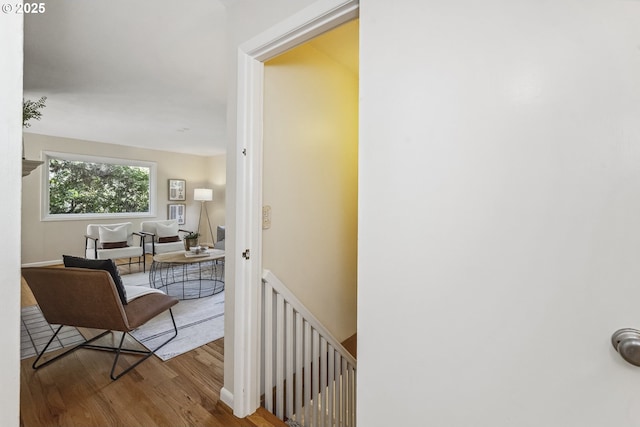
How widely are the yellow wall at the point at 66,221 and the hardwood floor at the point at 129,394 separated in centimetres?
399

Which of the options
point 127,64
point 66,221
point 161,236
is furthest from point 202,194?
point 127,64

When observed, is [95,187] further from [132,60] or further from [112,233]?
[132,60]

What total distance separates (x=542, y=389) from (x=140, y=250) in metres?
5.82

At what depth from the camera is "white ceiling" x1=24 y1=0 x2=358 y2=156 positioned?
71.2 inches

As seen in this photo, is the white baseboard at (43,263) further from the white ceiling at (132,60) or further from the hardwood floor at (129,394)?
the hardwood floor at (129,394)

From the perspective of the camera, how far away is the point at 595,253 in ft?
2.04

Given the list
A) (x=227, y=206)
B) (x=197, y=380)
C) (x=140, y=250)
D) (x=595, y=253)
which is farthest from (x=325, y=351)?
(x=140, y=250)

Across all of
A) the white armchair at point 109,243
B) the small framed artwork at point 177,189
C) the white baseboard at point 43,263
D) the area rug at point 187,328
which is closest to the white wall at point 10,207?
the area rug at point 187,328

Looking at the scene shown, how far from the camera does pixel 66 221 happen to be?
17.2ft

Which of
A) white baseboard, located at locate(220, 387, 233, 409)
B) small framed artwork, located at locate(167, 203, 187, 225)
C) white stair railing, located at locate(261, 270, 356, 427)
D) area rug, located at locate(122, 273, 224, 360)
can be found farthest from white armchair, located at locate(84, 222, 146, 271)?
white stair railing, located at locate(261, 270, 356, 427)

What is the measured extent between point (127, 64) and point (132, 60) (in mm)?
114

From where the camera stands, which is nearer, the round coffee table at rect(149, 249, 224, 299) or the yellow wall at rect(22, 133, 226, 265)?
the round coffee table at rect(149, 249, 224, 299)

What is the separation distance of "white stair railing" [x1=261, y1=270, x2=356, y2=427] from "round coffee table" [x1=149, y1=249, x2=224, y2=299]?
7.24 ft

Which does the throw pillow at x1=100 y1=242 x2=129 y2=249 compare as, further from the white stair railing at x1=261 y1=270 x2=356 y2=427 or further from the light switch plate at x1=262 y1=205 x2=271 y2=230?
the light switch plate at x1=262 y1=205 x2=271 y2=230
